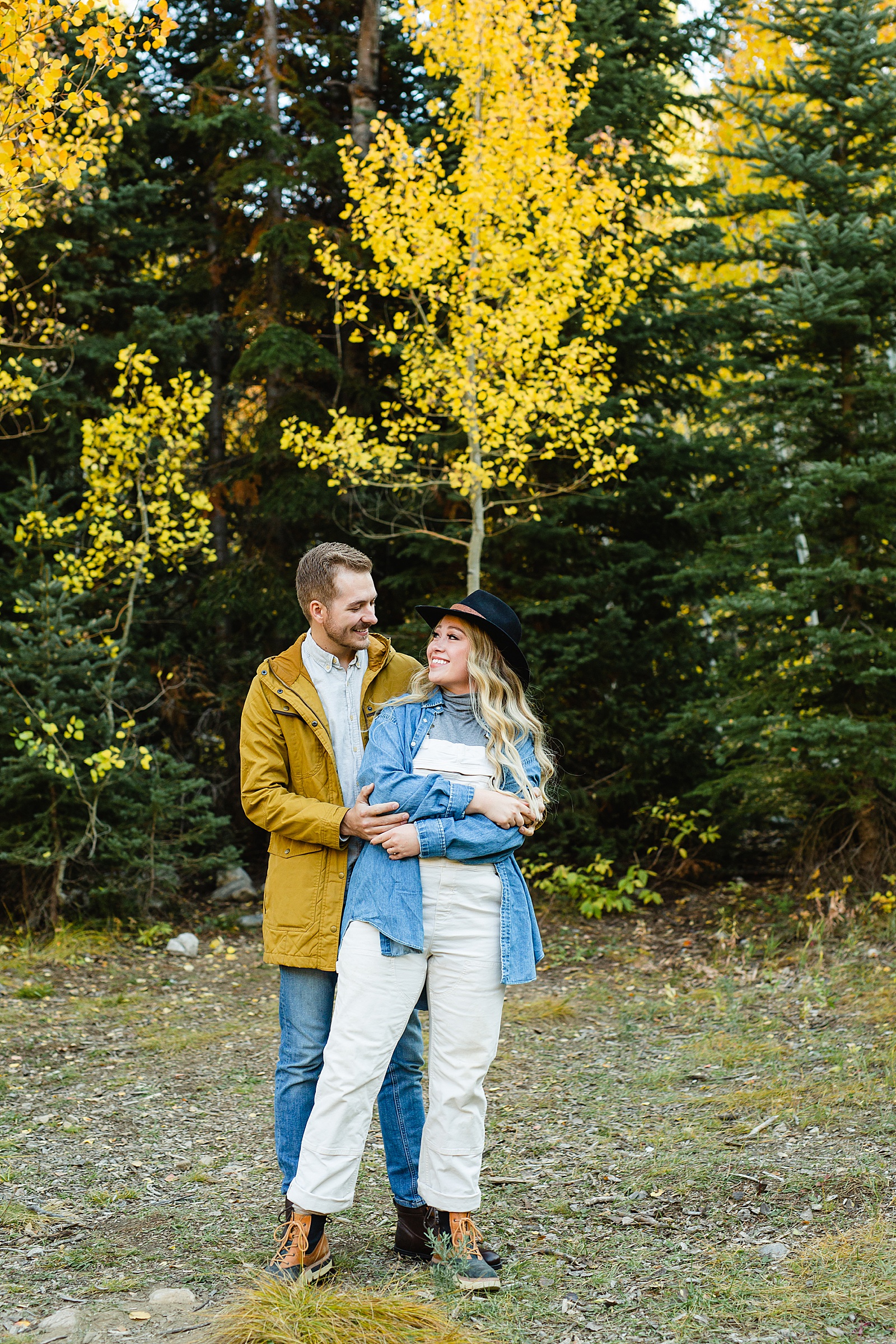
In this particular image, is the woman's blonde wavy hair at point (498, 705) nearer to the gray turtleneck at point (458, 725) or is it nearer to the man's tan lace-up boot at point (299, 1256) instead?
the gray turtleneck at point (458, 725)

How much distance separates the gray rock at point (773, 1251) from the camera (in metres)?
3.13

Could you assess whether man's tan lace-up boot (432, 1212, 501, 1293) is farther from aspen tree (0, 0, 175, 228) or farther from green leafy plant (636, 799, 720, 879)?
green leafy plant (636, 799, 720, 879)

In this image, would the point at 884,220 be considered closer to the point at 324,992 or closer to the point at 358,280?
the point at 358,280

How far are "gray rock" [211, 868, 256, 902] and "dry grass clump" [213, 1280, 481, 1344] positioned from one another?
20.5 ft

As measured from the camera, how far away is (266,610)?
9.23 m

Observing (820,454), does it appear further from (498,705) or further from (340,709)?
(340,709)

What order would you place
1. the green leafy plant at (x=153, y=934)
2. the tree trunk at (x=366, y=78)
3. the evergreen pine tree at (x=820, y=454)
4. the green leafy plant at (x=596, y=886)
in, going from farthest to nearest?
1. the tree trunk at (x=366, y=78)
2. the green leafy plant at (x=596, y=886)
3. the green leafy plant at (x=153, y=934)
4. the evergreen pine tree at (x=820, y=454)

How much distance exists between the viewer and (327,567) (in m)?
2.99

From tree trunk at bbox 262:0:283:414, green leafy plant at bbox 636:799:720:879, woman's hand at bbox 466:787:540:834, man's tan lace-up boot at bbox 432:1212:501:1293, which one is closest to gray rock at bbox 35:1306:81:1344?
man's tan lace-up boot at bbox 432:1212:501:1293

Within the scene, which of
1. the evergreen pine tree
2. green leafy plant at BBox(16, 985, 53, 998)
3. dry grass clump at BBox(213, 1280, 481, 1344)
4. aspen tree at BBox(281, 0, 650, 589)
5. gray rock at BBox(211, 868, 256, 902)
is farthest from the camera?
gray rock at BBox(211, 868, 256, 902)

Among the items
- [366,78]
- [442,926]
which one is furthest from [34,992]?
[366,78]

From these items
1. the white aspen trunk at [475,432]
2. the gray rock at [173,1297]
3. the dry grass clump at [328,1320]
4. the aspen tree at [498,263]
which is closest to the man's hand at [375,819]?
the dry grass clump at [328,1320]

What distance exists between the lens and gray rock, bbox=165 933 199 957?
7.45 meters

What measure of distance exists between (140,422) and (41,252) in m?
1.48
